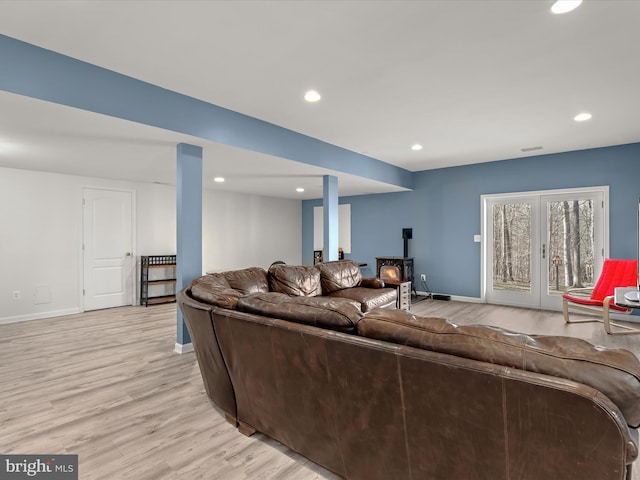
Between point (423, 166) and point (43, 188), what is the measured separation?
638 centimetres

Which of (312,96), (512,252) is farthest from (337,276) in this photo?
(512,252)

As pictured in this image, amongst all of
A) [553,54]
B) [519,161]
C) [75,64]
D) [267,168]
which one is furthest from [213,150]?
[519,161]

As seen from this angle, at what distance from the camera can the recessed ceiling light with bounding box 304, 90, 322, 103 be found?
3.30 meters

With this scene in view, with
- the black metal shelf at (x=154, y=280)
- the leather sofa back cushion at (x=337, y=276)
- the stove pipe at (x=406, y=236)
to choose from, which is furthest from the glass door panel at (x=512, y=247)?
the black metal shelf at (x=154, y=280)

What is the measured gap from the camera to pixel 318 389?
157 centimetres

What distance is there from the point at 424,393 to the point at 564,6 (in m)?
2.40

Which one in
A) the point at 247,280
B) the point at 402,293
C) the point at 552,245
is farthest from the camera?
the point at 552,245

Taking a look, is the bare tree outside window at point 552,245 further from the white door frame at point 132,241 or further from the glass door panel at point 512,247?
the white door frame at point 132,241

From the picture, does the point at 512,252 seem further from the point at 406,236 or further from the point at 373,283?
the point at 373,283

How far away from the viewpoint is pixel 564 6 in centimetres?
209

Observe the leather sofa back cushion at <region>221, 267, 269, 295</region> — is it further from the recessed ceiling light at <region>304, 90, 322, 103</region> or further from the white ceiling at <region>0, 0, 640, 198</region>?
the recessed ceiling light at <region>304, 90, 322, 103</region>

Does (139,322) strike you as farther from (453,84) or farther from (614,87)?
(614,87)

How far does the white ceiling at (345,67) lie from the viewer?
2.17 metres

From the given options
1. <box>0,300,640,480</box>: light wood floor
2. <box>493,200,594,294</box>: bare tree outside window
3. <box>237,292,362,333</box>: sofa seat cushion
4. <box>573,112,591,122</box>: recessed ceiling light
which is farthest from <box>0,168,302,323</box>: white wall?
<box>573,112,591,122</box>: recessed ceiling light
